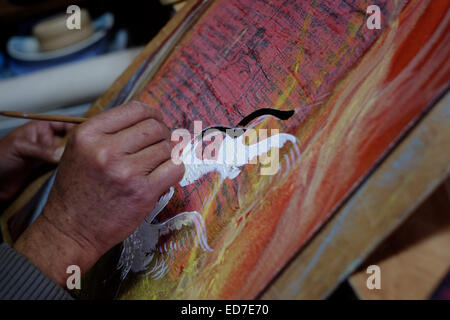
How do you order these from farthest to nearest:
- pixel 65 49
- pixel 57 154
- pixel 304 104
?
pixel 65 49
pixel 57 154
pixel 304 104

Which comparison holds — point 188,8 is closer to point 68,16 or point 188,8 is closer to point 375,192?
point 375,192

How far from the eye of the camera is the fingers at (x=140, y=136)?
536 mm

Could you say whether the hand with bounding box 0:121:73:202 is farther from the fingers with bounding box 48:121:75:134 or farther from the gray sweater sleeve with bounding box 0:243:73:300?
the gray sweater sleeve with bounding box 0:243:73:300

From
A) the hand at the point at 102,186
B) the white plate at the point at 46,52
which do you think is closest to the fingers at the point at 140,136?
the hand at the point at 102,186

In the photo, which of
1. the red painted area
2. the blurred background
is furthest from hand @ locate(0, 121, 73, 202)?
the red painted area

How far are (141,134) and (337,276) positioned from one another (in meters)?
0.36

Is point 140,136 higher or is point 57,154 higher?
point 140,136

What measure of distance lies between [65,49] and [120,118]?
3.41 ft

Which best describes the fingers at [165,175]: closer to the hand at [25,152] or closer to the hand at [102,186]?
the hand at [102,186]

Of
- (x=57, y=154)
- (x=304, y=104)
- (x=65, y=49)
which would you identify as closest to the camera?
(x=304, y=104)

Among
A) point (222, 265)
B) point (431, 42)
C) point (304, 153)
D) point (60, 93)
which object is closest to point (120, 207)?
point (222, 265)

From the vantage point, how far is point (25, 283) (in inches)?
21.1

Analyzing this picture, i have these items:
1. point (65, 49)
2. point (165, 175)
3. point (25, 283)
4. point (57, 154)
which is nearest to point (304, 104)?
point (165, 175)

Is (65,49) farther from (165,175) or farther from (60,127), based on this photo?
(165,175)
